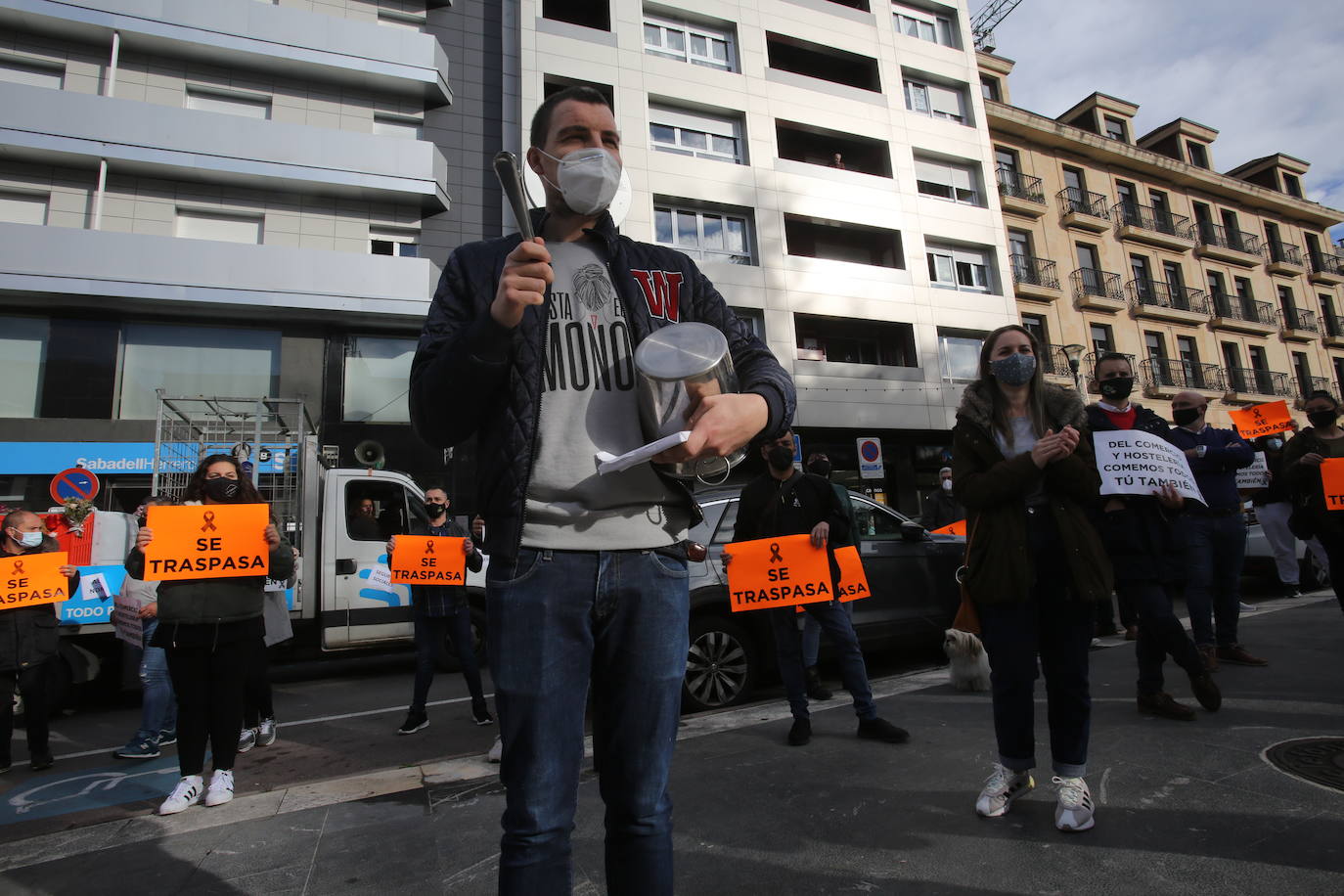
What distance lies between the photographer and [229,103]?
16.7 meters

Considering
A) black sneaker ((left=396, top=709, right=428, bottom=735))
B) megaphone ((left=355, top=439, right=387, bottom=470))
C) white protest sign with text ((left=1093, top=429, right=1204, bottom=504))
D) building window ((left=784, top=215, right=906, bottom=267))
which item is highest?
building window ((left=784, top=215, right=906, bottom=267))

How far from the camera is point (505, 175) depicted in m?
1.17

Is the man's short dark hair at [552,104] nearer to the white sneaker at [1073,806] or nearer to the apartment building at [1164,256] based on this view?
the white sneaker at [1073,806]

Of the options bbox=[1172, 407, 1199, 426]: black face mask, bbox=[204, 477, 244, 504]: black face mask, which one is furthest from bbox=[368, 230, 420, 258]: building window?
bbox=[1172, 407, 1199, 426]: black face mask

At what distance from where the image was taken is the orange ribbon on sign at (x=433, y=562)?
5785mm

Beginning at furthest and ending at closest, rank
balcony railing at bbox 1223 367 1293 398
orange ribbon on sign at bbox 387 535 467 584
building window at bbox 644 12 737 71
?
balcony railing at bbox 1223 367 1293 398 → building window at bbox 644 12 737 71 → orange ribbon on sign at bbox 387 535 467 584

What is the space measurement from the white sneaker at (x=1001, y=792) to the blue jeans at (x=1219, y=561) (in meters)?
2.83

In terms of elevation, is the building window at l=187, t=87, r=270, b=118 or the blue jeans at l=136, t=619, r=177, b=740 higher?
the building window at l=187, t=87, r=270, b=118

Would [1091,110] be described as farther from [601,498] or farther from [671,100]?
[601,498]

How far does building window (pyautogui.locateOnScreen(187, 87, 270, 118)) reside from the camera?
16.5 meters

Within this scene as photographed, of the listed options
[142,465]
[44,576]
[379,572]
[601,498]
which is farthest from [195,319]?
[601,498]

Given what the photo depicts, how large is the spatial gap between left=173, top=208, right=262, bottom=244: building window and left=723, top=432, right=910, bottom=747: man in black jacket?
15760 mm

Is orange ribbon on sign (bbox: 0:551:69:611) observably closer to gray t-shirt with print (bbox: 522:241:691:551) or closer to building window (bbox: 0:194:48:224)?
gray t-shirt with print (bbox: 522:241:691:551)

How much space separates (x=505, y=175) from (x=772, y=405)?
68 centimetres
